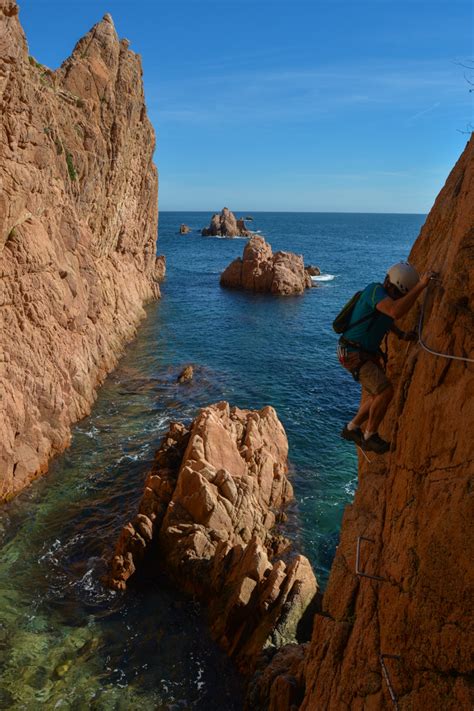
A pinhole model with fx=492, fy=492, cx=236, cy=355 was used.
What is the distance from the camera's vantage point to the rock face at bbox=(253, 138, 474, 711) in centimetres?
566

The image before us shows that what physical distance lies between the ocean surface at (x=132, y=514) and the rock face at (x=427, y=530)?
8.01 meters

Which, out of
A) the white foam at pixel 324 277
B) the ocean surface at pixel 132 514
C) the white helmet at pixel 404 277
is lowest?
the ocean surface at pixel 132 514

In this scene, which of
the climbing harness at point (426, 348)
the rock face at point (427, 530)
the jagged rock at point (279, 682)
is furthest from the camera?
the jagged rock at point (279, 682)

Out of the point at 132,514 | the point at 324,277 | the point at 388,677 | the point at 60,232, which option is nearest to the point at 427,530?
the point at 388,677

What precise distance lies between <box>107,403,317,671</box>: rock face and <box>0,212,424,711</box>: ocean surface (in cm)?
97

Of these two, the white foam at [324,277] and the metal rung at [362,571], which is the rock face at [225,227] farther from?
the metal rung at [362,571]

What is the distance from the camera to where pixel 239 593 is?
599 inches

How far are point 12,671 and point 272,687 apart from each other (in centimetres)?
755

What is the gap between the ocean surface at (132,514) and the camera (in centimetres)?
1400

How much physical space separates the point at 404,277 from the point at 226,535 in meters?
14.2

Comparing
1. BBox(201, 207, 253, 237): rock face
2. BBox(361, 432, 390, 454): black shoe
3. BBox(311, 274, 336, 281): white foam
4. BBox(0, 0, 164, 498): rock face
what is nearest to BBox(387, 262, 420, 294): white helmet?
BBox(361, 432, 390, 454): black shoe

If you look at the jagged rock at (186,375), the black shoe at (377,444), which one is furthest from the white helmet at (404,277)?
the jagged rock at (186,375)

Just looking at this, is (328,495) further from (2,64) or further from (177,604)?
(2,64)

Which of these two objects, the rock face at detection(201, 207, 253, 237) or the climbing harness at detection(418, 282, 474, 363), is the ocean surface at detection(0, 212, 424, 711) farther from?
the rock face at detection(201, 207, 253, 237)
